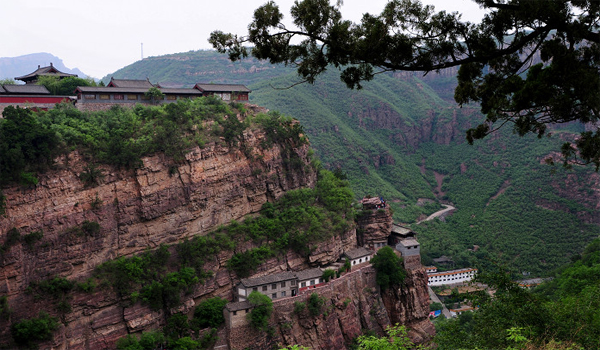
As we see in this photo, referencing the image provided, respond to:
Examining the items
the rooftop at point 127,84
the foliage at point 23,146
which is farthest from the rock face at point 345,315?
the rooftop at point 127,84

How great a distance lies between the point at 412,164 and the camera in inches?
3374

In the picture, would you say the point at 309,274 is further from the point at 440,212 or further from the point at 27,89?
the point at 440,212

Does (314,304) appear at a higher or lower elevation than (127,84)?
lower

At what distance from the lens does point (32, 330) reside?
21.9 meters

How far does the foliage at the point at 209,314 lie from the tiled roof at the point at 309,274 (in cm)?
538

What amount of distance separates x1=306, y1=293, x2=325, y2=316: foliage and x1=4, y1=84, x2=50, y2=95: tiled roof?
2040 cm

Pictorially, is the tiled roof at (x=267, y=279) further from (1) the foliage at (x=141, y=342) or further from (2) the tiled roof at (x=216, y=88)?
(2) the tiled roof at (x=216, y=88)

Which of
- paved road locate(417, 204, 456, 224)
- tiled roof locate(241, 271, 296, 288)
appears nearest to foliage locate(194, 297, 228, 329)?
tiled roof locate(241, 271, 296, 288)

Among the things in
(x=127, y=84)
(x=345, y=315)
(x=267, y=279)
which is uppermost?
(x=127, y=84)

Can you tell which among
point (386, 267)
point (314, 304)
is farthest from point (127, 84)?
point (386, 267)

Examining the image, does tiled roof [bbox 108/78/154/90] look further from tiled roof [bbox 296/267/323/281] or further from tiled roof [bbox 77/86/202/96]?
tiled roof [bbox 296/267/323/281]

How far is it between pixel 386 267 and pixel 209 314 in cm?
1315

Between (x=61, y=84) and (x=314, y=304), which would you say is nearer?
(x=314, y=304)

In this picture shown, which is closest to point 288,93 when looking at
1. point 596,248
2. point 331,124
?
point 331,124
